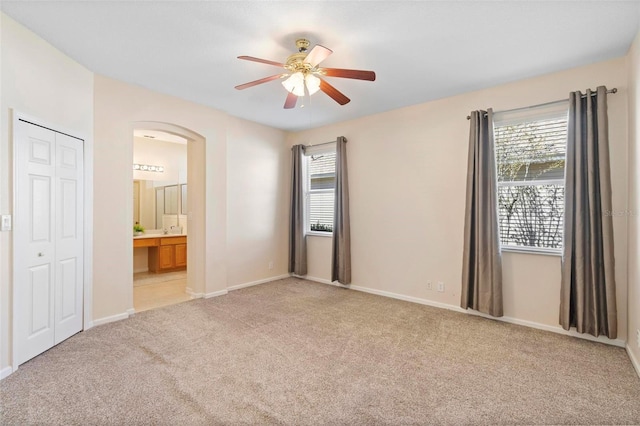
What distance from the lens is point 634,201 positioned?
262 centimetres

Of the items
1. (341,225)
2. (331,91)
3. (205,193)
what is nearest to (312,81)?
(331,91)

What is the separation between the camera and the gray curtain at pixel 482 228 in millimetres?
3471

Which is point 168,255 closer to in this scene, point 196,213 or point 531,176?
point 196,213

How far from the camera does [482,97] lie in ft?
12.2

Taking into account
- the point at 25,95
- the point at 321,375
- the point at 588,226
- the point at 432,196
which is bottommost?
the point at 321,375

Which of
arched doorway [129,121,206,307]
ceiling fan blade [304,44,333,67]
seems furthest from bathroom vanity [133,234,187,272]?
ceiling fan blade [304,44,333,67]

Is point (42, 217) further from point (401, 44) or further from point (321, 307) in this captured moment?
point (401, 44)

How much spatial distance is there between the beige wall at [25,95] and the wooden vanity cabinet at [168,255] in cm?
330

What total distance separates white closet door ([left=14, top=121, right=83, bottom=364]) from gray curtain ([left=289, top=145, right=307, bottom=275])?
3097mm

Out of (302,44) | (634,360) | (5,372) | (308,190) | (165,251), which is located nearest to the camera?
(5,372)

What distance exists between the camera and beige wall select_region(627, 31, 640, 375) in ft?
8.13

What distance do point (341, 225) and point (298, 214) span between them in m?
0.95

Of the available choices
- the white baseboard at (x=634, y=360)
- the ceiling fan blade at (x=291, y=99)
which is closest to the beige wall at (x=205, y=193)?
the ceiling fan blade at (x=291, y=99)

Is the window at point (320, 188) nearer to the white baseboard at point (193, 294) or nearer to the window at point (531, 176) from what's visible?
the white baseboard at point (193, 294)
